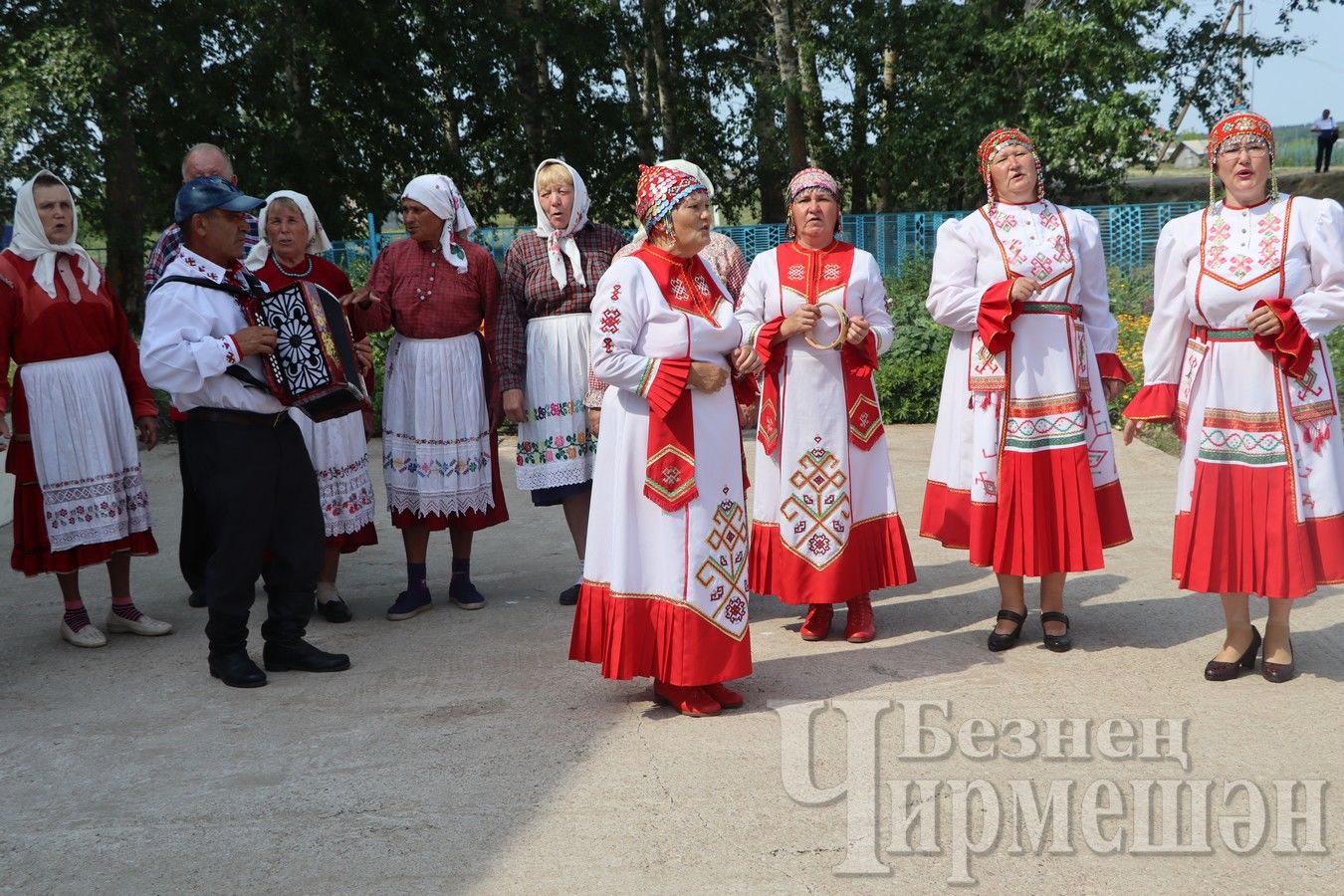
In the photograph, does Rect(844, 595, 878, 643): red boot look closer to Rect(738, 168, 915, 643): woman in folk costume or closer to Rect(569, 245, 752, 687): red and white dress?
Rect(738, 168, 915, 643): woman in folk costume

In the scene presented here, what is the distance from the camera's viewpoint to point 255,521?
5.00 m

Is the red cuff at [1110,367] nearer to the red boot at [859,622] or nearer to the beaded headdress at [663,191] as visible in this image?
the red boot at [859,622]

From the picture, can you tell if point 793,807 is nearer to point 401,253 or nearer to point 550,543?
point 401,253

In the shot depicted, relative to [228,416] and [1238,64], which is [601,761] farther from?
[1238,64]

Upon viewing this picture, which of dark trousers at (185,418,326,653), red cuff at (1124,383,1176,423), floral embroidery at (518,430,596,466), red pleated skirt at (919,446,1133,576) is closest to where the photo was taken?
dark trousers at (185,418,326,653)

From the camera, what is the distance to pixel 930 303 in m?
5.52

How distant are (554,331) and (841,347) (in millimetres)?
1439

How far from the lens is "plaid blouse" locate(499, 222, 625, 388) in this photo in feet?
20.0

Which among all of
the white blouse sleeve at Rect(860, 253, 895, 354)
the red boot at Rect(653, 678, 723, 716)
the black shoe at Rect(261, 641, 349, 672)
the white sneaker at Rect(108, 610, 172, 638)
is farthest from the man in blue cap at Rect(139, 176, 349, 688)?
the white blouse sleeve at Rect(860, 253, 895, 354)

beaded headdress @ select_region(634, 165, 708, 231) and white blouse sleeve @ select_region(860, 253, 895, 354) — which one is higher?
beaded headdress @ select_region(634, 165, 708, 231)

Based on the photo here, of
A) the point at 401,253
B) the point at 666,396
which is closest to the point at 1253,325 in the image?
the point at 666,396

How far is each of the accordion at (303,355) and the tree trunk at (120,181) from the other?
1270cm

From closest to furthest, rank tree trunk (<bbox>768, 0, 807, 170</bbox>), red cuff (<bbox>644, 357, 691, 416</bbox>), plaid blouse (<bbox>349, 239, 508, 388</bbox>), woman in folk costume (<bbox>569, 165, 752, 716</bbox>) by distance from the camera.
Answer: red cuff (<bbox>644, 357, 691, 416</bbox>) < woman in folk costume (<bbox>569, 165, 752, 716</bbox>) < plaid blouse (<bbox>349, 239, 508, 388</bbox>) < tree trunk (<bbox>768, 0, 807, 170</bbox>)

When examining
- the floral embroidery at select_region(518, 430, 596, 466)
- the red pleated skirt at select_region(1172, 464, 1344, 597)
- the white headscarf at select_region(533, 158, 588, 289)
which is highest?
the white headscarf at select_region(533, 158, 588, 289)
